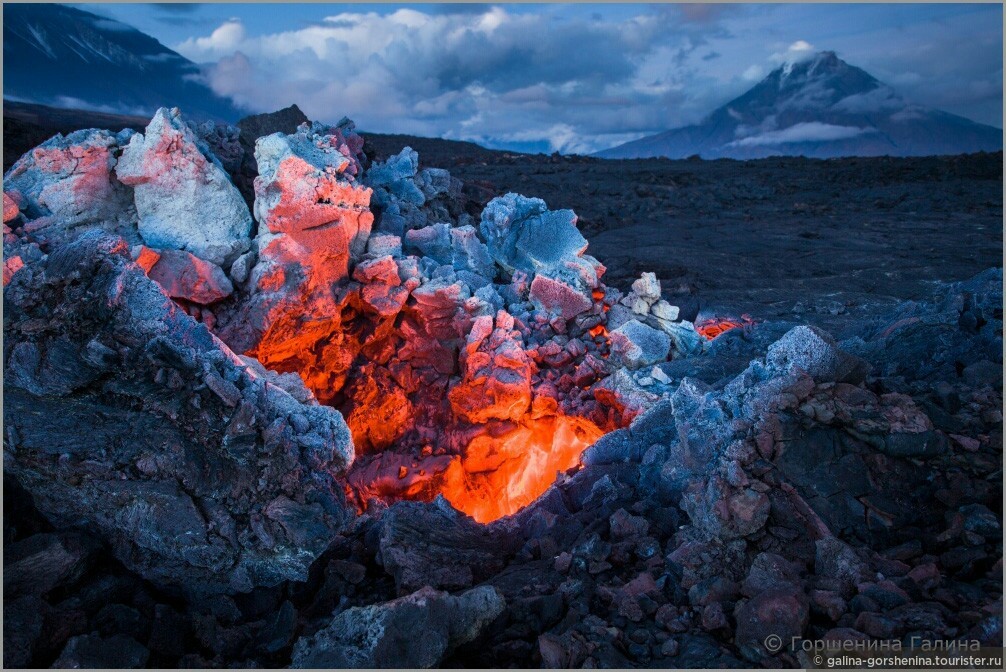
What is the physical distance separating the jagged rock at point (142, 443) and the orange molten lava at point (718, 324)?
19.0 ft

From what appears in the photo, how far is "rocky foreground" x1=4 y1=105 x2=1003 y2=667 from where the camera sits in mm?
2477

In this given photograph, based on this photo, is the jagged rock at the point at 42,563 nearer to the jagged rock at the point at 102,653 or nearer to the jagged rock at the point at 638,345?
the jagged rock at the point at 102,653

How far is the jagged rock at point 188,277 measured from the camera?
17.1ft

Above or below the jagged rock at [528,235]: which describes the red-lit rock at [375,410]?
below

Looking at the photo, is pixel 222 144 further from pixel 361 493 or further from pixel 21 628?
pixel 21 628

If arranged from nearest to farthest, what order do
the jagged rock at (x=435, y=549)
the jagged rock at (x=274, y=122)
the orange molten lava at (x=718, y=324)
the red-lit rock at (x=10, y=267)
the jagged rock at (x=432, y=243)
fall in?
the jagged rock at (x=435, y=549) → the red-lit rock at (x=10, y=267) → the jagged rock at (x=432, y=243) → the orange molten lava at (x=718, y=324) → the jagged rock at (x=274, y=122)

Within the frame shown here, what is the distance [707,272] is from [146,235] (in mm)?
8933

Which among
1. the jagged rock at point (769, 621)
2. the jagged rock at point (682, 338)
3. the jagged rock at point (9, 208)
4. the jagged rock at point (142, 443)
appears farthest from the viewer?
the jagged rock at point (682, 338)

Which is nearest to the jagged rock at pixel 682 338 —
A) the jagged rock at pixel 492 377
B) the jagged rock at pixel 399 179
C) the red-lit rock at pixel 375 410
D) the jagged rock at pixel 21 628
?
the jagged rock at pixel 492 377

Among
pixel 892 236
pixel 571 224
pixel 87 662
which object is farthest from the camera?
pixel 892 236

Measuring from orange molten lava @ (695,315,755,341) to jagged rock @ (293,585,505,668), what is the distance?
19.8 ft

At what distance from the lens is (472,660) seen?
8.27 feet

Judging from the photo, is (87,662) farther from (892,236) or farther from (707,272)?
(892,236)

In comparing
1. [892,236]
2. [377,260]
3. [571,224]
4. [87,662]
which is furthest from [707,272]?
[87,662]
